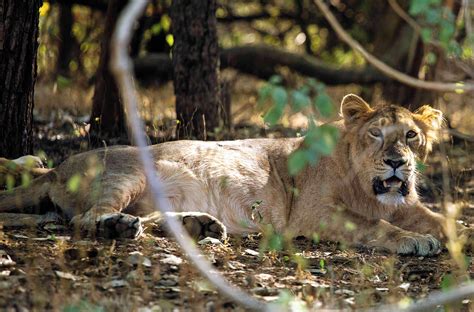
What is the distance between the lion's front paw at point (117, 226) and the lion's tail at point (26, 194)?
2.17ft

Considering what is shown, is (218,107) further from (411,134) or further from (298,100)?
(298,100)

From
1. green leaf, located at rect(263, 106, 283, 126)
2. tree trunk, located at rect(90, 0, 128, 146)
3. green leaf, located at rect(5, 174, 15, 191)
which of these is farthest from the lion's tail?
green leaf, located at rect(263, 106, 283, 126)

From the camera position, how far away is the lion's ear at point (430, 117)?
6.52 metres

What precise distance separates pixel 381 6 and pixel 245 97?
2.43 metres

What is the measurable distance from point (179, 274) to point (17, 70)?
2318 mm

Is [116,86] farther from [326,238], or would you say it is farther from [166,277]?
[166,277]

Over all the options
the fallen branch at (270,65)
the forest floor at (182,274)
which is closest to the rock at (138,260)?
the forest floor at (182,274)

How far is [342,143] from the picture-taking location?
261 inches

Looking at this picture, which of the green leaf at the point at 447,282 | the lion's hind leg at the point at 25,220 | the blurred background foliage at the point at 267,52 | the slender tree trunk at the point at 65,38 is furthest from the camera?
the slender tree trunk at the point at 65,38

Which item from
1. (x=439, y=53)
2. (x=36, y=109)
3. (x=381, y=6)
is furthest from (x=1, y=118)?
(x=381, y=6)

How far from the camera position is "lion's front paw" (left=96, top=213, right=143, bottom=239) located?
544cm

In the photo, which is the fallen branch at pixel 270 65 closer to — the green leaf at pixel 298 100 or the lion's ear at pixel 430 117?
the lion's ear at pixel 430 117

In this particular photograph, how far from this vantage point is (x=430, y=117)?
21.6 feet

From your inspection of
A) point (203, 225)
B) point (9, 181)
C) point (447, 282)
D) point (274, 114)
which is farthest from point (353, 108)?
point (274, 114)
